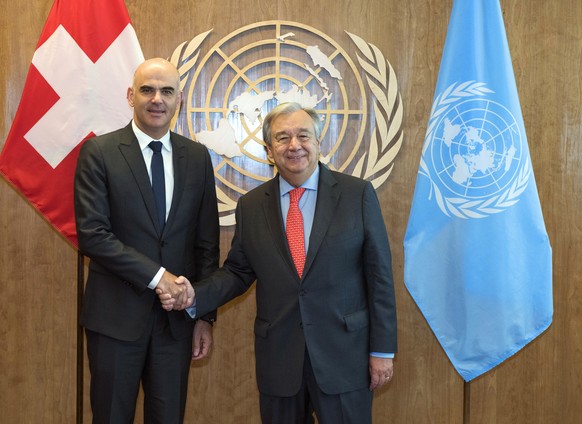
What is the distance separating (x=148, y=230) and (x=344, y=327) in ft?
2.42

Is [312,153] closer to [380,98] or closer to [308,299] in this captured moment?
[308,299]

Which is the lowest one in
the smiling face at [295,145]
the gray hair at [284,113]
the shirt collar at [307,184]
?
the shirt collar at [307,184]

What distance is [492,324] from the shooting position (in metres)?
2.71

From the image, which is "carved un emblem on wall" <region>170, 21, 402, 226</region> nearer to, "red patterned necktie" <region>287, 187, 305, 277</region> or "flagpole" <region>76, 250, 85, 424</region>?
"flagpole" <region>76, 250, 85, 424</region>

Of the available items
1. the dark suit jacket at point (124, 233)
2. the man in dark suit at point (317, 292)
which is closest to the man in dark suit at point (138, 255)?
the dark suit jacket at point (124, 233)

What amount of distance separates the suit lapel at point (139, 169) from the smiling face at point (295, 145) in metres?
0.45

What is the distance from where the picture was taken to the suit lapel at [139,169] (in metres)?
2.09

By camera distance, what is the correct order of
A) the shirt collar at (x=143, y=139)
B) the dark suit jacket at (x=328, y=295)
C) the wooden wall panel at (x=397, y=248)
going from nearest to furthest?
1. the dark suit jacket at (x=328, y=295)
2. the shirt collar at (x=143, y=139)
3. the wooden wall panel at (x=397, y=248)

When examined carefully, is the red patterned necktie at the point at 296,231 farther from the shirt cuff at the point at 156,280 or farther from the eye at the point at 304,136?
the shirt cuff at the point at 156,280

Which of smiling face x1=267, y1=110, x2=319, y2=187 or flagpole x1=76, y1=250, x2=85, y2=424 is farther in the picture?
flagpole x1=76, y1=250, x2=85, y2=424

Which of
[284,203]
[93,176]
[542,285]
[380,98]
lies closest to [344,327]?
[284,203]

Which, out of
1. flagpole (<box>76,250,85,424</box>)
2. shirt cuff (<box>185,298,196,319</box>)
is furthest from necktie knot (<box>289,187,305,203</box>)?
flagpole (<box>76,250,85,424</box>)

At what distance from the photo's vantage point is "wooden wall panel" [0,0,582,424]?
9.66 ft

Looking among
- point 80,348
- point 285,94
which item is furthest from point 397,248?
point 80,348
